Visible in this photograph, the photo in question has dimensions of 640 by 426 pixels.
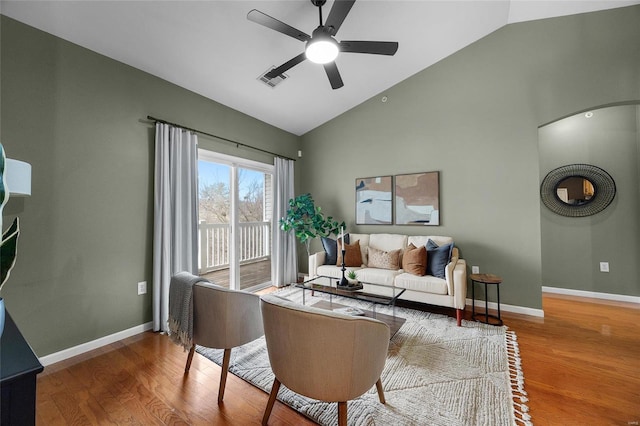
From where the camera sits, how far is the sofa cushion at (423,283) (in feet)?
9.88

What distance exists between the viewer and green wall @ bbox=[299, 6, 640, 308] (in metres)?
2.90

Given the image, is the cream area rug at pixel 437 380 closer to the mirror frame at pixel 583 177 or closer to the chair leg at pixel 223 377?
the chair leg at pixel 223 377

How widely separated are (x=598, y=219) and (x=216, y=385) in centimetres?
526

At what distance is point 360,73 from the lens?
372 centimetres

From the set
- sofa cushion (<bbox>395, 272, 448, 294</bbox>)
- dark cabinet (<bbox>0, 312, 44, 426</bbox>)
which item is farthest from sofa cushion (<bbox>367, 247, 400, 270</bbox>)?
dark cabinet (<bbox>0, 312, 44, 426</bbox>)

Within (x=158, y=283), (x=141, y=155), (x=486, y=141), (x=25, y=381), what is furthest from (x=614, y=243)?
(x=141, y=155)

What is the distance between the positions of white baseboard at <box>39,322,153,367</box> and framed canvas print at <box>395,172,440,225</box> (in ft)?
12.0

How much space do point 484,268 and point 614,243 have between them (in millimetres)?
1961

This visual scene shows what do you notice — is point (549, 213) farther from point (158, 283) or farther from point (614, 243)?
point (158, 283)

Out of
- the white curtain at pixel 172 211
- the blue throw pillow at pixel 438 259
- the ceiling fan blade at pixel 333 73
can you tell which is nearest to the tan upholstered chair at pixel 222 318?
the white curtain at pixel 172 211

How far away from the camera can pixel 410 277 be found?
10.6 feet

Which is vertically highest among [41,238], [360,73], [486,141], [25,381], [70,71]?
[360,73]

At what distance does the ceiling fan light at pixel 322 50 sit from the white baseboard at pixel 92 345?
3270mm

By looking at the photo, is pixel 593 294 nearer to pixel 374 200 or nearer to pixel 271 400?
pixel 374 200
